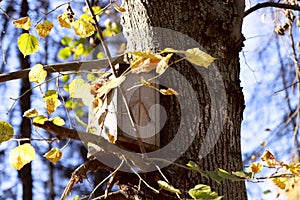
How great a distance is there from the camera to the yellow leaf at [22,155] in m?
1.40

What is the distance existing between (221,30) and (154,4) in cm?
19

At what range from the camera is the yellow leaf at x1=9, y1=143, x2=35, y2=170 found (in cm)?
140

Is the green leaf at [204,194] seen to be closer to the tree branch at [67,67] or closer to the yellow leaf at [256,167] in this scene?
the yellow leaf at [256,167]

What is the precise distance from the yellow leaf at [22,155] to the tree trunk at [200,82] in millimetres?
307

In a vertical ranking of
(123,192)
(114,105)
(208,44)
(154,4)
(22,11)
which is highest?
(22,11)

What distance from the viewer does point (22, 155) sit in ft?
4.60

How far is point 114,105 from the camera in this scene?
5.23 feet

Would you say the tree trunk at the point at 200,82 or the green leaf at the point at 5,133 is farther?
the tree trunk at the point at 200,82

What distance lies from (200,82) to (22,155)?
487 millimetres

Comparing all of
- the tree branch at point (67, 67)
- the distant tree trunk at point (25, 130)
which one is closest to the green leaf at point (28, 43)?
the tree branch at point (67, 67)

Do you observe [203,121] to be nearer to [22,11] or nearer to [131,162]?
[131,162]

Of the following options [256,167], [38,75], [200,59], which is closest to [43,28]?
[38,75]

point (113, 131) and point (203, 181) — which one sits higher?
point (113, 131)

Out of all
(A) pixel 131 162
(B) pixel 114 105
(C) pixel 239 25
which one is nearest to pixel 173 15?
(C) pixel 239 25
